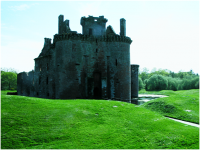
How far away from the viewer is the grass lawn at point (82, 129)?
33.6 feet

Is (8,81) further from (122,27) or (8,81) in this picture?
(122,27)

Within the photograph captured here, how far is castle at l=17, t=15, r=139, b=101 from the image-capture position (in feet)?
92.4

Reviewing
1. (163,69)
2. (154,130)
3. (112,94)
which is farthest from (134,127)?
(163,69)

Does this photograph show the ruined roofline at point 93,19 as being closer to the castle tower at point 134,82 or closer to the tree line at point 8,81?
the castle tower at point 134,82

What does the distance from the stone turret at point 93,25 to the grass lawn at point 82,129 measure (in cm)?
1861

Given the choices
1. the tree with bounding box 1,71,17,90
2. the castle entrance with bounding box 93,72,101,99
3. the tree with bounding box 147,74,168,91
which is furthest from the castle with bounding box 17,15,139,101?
the tree with bounding box 1,71,17,90

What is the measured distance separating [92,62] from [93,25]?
655 centimetres

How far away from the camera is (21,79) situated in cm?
4647

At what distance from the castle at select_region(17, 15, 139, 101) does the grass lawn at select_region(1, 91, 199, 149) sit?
529 inches

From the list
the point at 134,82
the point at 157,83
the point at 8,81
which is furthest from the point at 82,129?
→ the point at 8,81

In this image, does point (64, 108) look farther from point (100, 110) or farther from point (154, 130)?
point (154, 130)

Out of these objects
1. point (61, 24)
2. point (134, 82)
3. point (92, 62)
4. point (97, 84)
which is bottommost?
point (97, 84)

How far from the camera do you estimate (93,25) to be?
30625mm

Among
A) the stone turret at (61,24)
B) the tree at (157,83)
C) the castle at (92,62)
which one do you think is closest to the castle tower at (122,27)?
the castle at (92,62)
